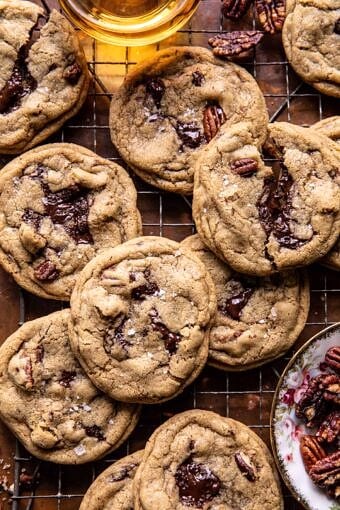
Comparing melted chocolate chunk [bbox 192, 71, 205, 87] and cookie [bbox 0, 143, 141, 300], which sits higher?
melted chocolate chunk [bbox 192, 71, 205, 87]

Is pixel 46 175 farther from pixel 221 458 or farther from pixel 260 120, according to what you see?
pixel 221 458

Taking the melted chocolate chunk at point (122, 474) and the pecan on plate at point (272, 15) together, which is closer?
the melted chocolate chunk at point (122, 474)

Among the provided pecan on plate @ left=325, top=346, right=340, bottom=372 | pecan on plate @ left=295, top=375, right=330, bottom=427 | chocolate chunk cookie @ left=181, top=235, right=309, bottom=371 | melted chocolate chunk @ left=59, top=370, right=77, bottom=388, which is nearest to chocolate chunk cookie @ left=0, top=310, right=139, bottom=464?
melted chocolate chunk @ left=59, top=370, right=77, bottom=388

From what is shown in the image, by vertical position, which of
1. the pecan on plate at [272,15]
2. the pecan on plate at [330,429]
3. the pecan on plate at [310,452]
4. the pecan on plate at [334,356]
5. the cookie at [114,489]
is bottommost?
the cookie at [114,489]

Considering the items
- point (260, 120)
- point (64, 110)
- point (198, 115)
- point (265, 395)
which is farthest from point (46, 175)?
point (265, 395)

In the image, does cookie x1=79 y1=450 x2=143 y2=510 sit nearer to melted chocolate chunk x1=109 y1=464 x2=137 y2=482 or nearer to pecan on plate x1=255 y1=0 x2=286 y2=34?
melted chocolate chunk x1=109 y1=464 x2=137 y2=482

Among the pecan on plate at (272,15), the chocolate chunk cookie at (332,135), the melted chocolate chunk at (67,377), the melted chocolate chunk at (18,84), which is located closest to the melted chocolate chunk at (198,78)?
the pecan on plate at (272,15)

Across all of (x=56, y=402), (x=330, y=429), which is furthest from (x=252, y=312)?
(x=56, y=402)

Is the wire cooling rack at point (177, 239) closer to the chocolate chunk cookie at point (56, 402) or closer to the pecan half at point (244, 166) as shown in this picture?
the chocolate chunk cookie at point (56, 402)
